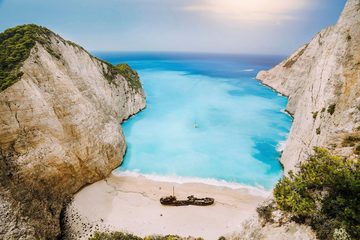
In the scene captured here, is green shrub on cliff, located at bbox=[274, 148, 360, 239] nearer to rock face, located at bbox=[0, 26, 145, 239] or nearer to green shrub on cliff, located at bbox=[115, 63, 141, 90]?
rock face, located at bbox=[0, 26, 145, 239]

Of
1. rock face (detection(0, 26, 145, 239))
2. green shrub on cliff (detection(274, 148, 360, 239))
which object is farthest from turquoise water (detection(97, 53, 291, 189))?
green shrub on cliff (detection(274, 148, 360, 239))

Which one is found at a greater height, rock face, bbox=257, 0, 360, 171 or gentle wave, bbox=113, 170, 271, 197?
rock face, bbox=257, 0, 360, 171

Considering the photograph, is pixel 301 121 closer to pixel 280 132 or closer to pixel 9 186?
pixel 280 132

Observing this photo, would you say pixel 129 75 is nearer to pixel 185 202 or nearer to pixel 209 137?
pixel 209 137

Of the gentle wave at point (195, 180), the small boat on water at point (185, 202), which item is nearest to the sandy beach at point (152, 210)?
the gentle wave at point (195, 180)

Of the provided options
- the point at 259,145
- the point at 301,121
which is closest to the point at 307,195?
the point at 301,121

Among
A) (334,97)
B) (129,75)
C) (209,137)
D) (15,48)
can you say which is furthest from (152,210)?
(129,75)

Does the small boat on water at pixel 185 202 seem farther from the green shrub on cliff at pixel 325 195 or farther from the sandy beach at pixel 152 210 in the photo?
the green shrub on cliff at pixel 325 195
